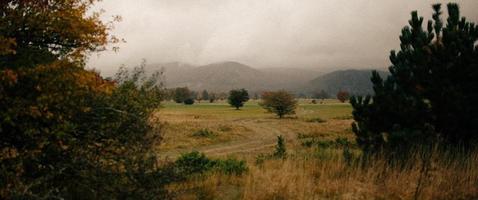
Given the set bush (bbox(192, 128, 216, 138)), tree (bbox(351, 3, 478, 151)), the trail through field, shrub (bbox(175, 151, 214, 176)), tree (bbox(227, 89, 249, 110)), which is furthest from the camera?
tree (bbox(227, 89, 249, 110))

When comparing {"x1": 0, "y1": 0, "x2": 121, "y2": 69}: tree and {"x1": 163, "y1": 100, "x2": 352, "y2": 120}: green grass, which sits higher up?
{"x1": 0, "y1": 0, "x2": 121, "y2": 69}: tree

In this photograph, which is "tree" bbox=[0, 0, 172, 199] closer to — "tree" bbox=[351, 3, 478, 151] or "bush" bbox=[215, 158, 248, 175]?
"bush" bbox=[215, 158, 248, 175]

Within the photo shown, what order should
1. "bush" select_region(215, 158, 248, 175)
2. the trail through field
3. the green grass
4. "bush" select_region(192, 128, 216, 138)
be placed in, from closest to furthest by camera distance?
"bush" select_region(215, 158, 248, 175) < the trail through field < "bush" select_region(192, 128, 216, 138) < the green grass

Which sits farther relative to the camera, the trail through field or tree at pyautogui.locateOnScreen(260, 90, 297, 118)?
tree at pyautogui.locateOnScreen(260, 90, 297, 118)

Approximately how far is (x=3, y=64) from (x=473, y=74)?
36.1 feet

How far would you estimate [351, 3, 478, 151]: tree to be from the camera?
35.4 feet

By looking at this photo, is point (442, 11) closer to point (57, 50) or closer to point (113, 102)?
point (113, 102)

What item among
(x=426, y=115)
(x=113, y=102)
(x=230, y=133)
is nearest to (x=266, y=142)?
(x=230, y=133)

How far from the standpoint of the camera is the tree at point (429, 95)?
10797mm

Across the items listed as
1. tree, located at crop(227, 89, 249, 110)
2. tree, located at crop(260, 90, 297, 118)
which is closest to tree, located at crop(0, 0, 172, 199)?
tree, located at crop(260, 90, 297, 118)

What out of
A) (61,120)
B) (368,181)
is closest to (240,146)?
(368,181)

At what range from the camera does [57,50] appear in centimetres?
717

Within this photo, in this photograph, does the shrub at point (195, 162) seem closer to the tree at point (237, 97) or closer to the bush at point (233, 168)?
the bush at point (233, 168)

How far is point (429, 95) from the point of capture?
1122 centimetres
